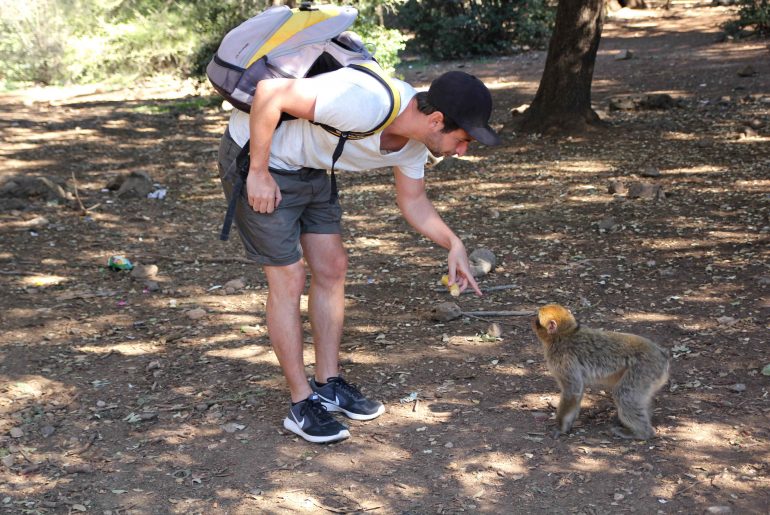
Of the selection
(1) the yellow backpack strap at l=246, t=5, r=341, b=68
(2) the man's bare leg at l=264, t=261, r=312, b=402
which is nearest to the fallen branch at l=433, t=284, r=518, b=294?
(2) the man's bare leg at l=264, t=261, r=312, b=402

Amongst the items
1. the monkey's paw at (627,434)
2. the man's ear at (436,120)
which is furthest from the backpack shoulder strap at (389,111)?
the monkey's paw at (627,434)

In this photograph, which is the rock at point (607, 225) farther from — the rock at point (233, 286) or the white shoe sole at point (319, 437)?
the white shoe sole at point (319, 437)

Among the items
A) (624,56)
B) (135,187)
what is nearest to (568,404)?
(135,187)

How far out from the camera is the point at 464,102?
3367 mm

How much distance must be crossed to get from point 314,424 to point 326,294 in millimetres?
626

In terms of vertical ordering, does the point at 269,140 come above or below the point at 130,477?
above

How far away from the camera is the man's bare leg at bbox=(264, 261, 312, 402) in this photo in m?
3.81

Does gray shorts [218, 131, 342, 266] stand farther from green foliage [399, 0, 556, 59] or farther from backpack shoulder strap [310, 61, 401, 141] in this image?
green foliage [399, 0, 556, 59]

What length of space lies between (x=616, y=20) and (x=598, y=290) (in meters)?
16.3

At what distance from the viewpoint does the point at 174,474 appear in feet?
12.5

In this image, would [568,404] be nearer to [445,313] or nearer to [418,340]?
[418,340]

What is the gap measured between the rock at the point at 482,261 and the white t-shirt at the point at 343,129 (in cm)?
209

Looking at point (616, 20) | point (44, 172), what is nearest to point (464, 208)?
point (44, 172)

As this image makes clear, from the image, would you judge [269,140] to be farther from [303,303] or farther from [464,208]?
[464,208]
